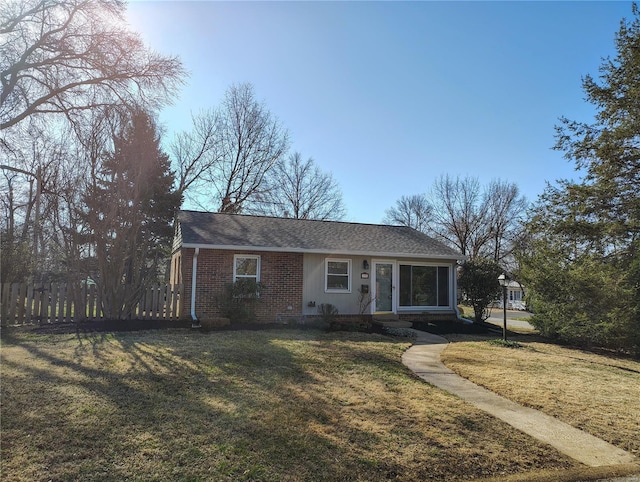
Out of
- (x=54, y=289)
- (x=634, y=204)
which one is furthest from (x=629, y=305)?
(x=54, y=289)

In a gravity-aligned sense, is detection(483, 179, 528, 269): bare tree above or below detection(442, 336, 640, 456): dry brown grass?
above

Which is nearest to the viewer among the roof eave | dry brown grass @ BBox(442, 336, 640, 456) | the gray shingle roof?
dry brown grass @ BBox(442, 336, 640, 456)

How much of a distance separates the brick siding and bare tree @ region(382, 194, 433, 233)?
2980cm

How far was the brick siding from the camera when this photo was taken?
12.4 m

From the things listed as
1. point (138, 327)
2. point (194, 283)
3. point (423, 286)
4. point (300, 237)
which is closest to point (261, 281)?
point (194, 283)

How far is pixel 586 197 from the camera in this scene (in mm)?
12969

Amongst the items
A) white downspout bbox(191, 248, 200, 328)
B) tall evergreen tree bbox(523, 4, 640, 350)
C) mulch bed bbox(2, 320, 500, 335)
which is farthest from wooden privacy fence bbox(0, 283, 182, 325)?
→ tall evergreen tree bbox(523, 4, 640, 350)

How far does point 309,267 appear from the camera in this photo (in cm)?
1379

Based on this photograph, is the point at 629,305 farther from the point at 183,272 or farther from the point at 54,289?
the point at 54,289

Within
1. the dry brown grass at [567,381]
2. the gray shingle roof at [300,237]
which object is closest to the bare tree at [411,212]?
the gray shingle roof at [300,237]

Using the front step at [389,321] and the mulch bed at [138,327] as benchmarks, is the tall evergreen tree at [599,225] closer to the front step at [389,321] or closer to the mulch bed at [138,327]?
the mulch bed at [138,327]

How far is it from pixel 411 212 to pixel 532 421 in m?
40.3

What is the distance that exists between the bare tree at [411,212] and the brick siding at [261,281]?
29.8 metres

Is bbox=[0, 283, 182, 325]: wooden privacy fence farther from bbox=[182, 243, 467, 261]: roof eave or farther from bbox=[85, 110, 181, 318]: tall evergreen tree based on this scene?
bbox=[182, 243, 467, 261]: roof eave
